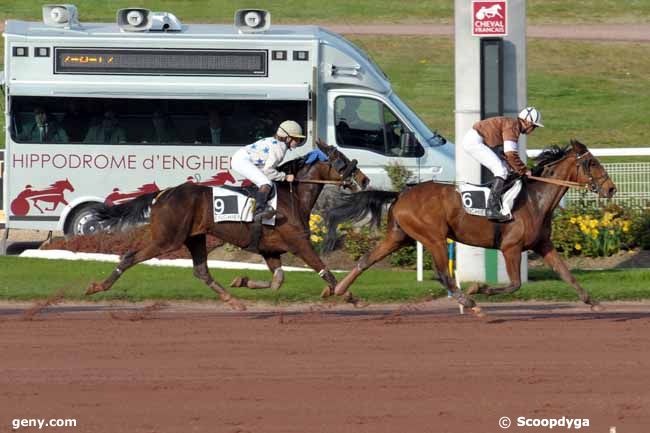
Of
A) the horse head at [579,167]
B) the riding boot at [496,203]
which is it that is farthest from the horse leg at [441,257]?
the horse head at [579,167]

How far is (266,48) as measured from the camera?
672 inches

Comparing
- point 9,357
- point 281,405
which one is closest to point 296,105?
point 9,357

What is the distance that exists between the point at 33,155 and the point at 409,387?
9.45 metres

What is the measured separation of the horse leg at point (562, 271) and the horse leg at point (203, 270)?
9.53ft

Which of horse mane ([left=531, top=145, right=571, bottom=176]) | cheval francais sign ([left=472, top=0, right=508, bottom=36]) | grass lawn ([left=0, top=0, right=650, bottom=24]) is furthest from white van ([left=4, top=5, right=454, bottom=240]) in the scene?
grass lawn ([left=0, top=0, right=650, bottom=24])

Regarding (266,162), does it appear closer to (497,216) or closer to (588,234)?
(497,216)

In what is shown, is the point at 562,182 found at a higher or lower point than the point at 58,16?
lower

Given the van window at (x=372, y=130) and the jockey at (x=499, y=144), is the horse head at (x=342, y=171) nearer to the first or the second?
the jockey at (x=499, y=144)

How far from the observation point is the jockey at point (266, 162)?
1187 cm

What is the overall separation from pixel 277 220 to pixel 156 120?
18.9 ft

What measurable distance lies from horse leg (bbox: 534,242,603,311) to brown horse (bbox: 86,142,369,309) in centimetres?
178

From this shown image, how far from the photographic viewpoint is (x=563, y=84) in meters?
30.9

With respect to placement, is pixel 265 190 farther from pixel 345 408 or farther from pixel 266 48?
pixel 266 48

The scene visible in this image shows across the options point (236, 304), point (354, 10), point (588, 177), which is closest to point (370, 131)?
point (236, 304)
